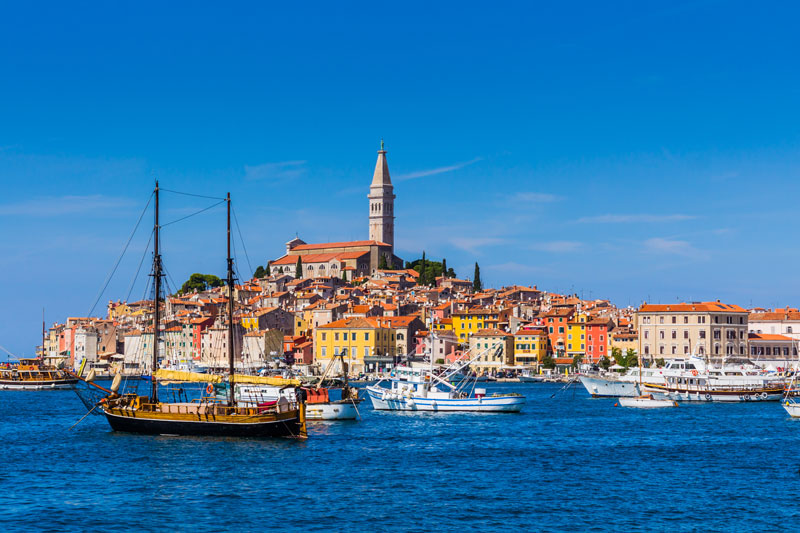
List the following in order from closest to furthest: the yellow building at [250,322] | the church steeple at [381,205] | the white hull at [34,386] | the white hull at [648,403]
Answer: the white hull at [648,403] < the white hull at [34,386] < the yellow building at [250,322] < the church steeple at [381,205]

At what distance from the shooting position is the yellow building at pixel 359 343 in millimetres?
107688

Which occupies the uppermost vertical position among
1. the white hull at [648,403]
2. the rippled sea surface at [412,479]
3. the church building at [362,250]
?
the church building at [362,250]

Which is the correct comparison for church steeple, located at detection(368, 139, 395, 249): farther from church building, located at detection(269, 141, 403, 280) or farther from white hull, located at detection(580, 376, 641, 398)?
white hull, located at detection(580, 376, 641, 398)

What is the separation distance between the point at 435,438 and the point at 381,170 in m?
128

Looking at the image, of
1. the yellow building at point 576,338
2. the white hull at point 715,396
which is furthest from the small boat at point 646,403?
the yellow building at point 576,338

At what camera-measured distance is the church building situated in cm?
14912

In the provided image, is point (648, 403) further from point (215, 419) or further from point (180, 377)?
point (215, 419)

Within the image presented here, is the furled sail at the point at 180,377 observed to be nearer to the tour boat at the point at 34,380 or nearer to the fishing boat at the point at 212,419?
the fishing boat at the point at 212,419

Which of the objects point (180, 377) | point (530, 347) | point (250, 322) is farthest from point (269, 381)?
point (250, 322)

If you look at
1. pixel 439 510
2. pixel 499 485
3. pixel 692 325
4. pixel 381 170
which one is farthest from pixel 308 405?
pixel 381 170

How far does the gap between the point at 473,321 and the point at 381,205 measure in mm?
53851

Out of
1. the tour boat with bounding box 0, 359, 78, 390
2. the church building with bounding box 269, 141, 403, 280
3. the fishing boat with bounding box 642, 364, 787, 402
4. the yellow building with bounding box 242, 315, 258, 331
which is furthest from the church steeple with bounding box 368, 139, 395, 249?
the fishing boat with bounding box 642, 364, 787, 402

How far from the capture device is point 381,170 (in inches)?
6432

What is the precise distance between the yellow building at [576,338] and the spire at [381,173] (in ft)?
199
